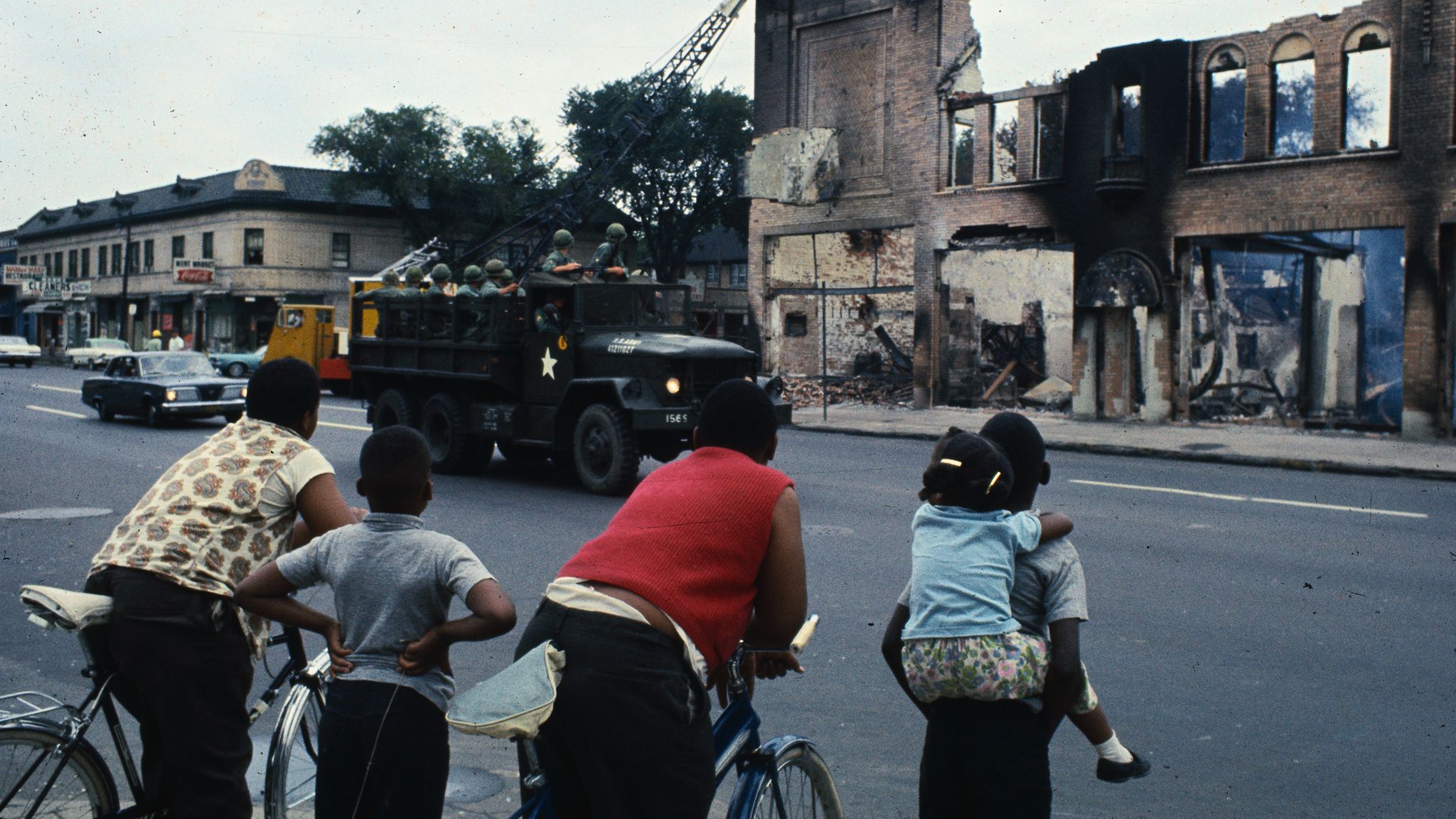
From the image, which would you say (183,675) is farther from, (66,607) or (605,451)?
(605,451)

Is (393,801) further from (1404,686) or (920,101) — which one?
(920,101)

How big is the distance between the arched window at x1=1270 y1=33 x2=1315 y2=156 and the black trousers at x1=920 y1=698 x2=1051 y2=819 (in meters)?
21.2

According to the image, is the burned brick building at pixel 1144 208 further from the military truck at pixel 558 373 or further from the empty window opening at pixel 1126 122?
the military truck at pixel 558 373

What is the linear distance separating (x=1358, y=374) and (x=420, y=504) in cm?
2173

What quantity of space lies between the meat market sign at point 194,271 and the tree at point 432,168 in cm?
754

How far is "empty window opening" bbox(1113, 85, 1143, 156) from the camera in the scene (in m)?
23.5

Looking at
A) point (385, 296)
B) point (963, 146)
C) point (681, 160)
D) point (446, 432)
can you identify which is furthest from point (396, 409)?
point (681, 160)

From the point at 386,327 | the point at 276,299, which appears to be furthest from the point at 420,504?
the point at 276,299

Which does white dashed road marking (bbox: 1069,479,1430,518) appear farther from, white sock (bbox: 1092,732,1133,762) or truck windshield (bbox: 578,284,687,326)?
white sock (bbox: 1092,732,1133,762)

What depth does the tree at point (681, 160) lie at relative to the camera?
5128 centimetres

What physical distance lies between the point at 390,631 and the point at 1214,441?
18.5 meters

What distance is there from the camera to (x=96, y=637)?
3.30 metres

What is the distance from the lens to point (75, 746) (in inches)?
124

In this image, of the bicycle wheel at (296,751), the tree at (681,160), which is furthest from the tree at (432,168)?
the bicycle wheel at (296,751)
